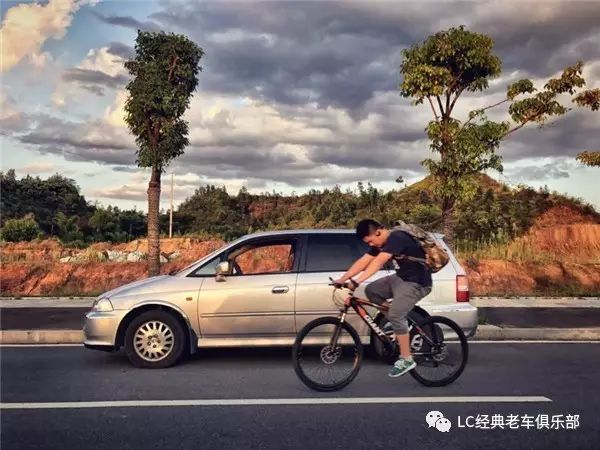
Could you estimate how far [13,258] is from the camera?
2267cm

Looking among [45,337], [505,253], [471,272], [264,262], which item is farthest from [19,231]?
[264,262]

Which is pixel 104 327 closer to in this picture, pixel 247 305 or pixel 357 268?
pixel 247 305

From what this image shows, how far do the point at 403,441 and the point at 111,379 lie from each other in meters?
3.73

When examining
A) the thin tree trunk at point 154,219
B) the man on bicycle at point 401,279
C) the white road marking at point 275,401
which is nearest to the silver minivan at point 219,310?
the man on bicycle at point 401,279

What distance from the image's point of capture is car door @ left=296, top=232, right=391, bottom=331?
317 inches

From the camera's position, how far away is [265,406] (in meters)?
6.22

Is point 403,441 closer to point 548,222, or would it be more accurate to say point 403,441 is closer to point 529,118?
point 529,118

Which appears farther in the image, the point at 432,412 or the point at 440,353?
the point at 440,353

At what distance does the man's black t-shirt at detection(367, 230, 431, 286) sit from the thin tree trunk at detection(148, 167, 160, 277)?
1016 centimetres

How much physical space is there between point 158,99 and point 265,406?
435 inches

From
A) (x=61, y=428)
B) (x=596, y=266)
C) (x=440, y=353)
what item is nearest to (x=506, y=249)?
(x=596, y=266)

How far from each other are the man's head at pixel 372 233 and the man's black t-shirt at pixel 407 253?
112mm

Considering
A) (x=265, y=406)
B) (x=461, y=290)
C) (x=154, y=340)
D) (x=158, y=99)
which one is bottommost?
(x=265, y=406)

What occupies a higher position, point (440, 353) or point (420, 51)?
point (420, 51)
